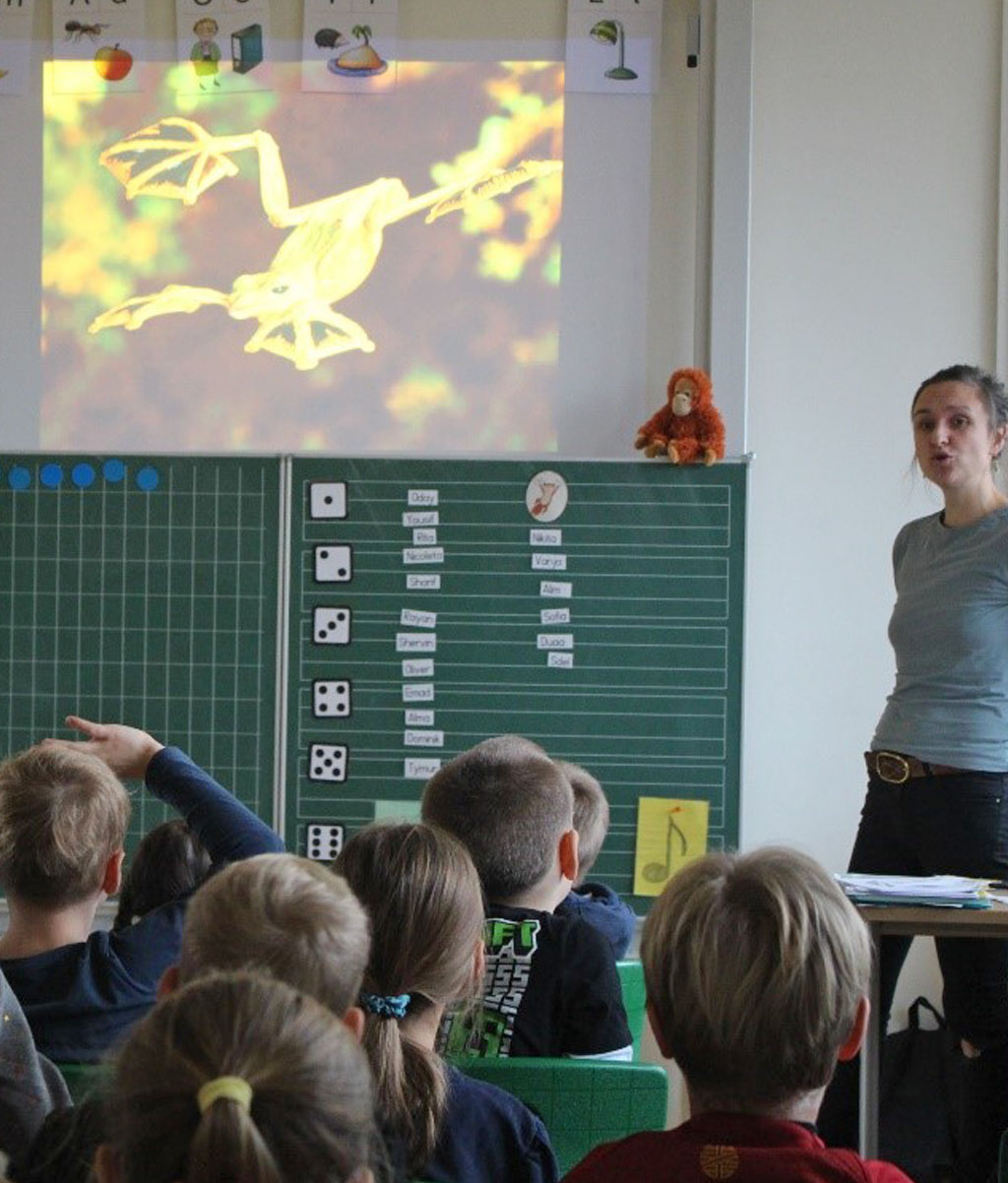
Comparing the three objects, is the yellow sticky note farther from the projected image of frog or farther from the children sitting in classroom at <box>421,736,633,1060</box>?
the children sitting in classroom at <box>421,736,633,1060</box>

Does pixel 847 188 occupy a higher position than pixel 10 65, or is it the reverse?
pixel 10 65

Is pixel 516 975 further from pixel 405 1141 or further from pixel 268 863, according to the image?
pixel 268 863

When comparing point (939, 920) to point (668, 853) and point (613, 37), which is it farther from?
point (613, 37)

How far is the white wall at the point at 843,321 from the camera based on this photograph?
171 inches

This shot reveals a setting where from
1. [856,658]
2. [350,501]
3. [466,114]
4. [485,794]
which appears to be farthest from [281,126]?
[485,794]

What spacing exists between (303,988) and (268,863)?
114mm

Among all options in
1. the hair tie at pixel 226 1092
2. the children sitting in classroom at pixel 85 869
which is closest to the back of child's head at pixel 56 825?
the children sitting in classroom at pixel 85 869

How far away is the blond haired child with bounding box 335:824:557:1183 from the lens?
146cm

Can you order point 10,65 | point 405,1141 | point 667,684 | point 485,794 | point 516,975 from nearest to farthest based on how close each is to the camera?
point 405,1141, point 516,975, point 485,794, point 667,684, point 10,65

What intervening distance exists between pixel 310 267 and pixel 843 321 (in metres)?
1.46

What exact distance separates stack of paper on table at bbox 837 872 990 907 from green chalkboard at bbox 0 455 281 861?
2077 millimetres

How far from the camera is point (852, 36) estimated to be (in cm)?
441

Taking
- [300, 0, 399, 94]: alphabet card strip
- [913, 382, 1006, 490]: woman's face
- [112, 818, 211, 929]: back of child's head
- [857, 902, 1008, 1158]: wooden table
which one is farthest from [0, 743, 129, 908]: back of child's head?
[300, 0, 399, 94]: alphabet card strip

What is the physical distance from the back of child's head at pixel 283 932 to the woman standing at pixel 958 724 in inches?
75.6
